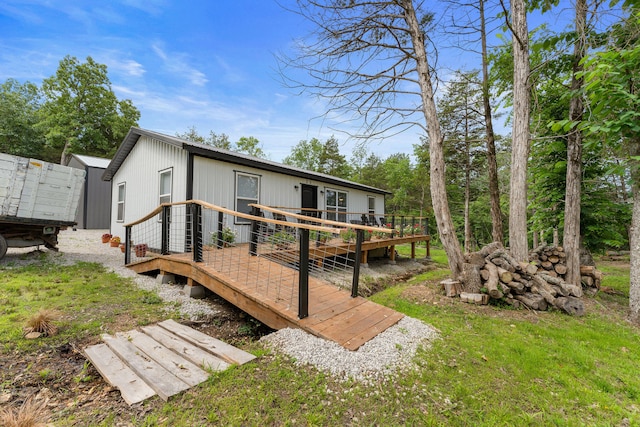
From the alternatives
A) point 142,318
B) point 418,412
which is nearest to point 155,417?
point 418,412

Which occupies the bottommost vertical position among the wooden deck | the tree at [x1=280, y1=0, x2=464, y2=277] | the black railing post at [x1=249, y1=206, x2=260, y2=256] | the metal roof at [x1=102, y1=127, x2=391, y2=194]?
the wooden deck

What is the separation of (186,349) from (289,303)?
1.14 m

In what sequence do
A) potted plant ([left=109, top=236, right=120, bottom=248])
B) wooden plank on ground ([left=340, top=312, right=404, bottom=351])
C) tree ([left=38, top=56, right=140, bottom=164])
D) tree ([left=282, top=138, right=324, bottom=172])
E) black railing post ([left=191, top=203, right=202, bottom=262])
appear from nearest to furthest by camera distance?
wooden plank on ground ([left=340, top=312, right=404, bottom=351]) < black railing post ([left=191, top=203, right=202, bottom=262]) < potted plant ([left=109, top=236, right=120, bottom=248]) < tree ([left=38, top=56, right=140, bottom=164]) < tree ([left=282, top=138, right=324, bottom=172])

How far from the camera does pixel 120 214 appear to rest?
9.64 metres

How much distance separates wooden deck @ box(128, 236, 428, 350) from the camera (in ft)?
8.97

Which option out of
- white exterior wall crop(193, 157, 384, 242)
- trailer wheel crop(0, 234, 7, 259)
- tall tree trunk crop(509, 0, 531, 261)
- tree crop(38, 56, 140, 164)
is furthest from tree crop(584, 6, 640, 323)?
tree crop(38, 56, 140, 164)

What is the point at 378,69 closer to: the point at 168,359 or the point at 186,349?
the point at 186,349

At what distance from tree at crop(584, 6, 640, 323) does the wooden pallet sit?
537cm

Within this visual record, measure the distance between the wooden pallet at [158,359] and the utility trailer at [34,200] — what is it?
5689mm

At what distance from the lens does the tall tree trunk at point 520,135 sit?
520cm

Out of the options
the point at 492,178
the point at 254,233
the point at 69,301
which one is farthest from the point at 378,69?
the point at 69,301

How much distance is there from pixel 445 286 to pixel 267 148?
29389 mm

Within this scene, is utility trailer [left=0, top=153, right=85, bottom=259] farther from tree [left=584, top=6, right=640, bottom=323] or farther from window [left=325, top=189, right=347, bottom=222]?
tree [left=584, top=6, right=640, bottom=323]

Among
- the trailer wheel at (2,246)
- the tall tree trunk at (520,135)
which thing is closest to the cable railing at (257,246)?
the trailer wheel at (2,246)
